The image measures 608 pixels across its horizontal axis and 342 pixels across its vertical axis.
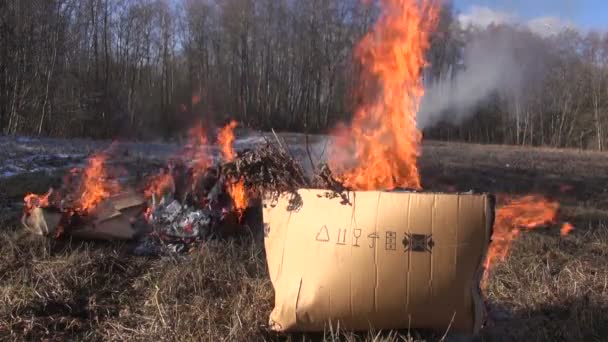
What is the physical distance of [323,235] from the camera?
3287 mm

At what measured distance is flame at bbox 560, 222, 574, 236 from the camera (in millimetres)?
7259

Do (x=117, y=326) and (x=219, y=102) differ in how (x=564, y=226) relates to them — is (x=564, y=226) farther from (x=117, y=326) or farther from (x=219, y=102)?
(x=219, y=102)

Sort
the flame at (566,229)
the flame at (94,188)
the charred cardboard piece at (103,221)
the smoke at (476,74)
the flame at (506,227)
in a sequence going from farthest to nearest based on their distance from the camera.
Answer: the smoke at (476,74), the flame at (566,229), the flame at (94,188), the charred cardboard piece at (103,221), the flame at (506,227)

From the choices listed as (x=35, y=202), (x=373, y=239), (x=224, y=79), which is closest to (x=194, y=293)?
(x=373, y=239)

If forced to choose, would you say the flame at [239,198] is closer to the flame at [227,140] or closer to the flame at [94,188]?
the flame at [227,140]

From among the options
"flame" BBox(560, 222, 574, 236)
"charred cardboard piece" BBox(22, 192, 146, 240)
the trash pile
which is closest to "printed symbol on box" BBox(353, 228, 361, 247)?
the trash pile

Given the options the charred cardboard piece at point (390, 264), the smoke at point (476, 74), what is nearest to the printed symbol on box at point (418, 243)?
the charred cardboard piece at point (390, 264)

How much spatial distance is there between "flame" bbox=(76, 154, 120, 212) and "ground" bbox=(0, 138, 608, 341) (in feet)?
1.59

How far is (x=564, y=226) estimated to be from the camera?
Answer: 7750 mm

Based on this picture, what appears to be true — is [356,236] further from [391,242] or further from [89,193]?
[89,193]

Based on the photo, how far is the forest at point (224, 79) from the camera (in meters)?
23.5

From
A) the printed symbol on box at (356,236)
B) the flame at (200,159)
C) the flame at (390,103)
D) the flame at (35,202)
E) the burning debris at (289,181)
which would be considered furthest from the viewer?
the flame at (200,159)

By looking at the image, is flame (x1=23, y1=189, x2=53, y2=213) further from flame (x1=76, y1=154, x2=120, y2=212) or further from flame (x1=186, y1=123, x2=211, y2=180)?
flame (x1=186, y1=123, x2=211, y2=180)

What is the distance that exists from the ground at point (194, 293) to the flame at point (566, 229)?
36.9 inches
